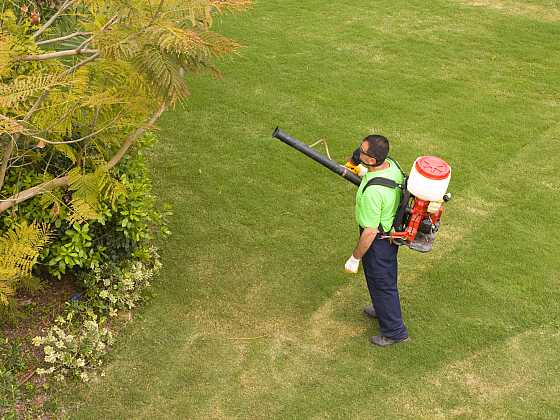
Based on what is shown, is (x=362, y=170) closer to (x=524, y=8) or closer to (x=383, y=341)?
(x=383, y=341)

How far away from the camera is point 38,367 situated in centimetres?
512

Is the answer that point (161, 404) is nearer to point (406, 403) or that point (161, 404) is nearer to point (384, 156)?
point (406, 403)

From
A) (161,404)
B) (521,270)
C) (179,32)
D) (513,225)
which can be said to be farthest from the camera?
(513,225)

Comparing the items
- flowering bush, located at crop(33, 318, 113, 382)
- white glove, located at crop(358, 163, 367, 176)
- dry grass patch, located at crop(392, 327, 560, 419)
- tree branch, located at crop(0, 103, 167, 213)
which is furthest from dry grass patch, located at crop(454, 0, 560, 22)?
flowering bush, located at crop(33, 318, 113, 382)

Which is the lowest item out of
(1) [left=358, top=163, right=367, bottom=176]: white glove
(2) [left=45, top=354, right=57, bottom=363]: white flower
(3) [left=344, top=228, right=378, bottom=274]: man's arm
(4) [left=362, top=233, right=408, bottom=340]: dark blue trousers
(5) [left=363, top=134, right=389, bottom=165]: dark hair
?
(2) [left=45, top=354, right=57, bottom=363]: white flower

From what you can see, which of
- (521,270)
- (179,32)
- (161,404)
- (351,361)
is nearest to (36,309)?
(161,404)

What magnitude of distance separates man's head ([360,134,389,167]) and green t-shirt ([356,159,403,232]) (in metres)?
0.14

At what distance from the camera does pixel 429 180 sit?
4785 mm

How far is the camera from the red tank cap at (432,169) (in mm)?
4781

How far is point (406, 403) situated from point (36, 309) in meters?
2.82

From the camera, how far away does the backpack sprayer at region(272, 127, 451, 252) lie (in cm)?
482

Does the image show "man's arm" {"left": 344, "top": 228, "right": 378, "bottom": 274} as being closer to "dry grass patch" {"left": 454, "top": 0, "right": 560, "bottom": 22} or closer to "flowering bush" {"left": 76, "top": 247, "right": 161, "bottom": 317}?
"flowering bush" {"left": 76, "top": 247, "right": 161, "bottom": 317}

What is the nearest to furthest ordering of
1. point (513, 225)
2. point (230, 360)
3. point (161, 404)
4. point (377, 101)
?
point (161, 404) → point (230, 360) → point (513, 225) → point (377, 101)

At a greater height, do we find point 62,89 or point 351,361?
point 62,89
